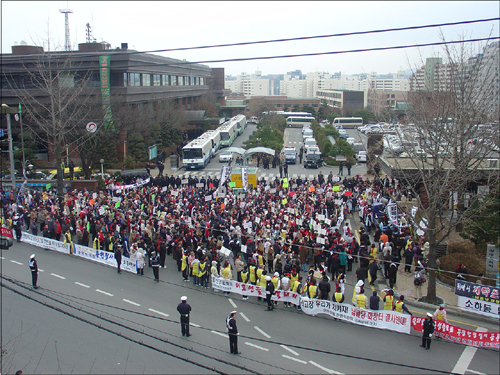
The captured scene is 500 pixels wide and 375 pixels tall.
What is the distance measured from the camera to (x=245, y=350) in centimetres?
1183

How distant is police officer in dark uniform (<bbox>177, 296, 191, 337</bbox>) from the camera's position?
40.2 feet

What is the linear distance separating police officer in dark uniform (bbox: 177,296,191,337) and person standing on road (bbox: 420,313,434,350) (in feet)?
21.0

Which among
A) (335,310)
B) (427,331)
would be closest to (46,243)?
(335,310)

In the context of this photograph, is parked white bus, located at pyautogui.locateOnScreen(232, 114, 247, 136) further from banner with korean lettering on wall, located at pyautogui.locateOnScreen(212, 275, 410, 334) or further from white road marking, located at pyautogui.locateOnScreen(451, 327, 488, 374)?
white road marking, located at pyautogui.locateOnScreen(451, 327, 488, 374)

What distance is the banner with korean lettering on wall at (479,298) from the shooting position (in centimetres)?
1299

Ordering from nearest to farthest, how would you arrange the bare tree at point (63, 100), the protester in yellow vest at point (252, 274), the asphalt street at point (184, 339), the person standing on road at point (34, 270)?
the asphalt street at point (184, 339) < the protester in yellow vest at point (252, 274) < the person standing on road at point (34, 270) < the bare tree at point (63, 100)

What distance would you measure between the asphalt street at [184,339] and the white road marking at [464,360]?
3 centimetres

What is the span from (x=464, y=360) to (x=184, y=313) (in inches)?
295

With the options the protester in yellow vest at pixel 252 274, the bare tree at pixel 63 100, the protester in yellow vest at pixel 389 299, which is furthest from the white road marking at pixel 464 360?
the bare tree at pixel 63 100

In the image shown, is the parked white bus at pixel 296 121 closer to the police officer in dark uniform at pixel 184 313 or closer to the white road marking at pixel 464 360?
the police officer in dark uniform at pixel 184 313

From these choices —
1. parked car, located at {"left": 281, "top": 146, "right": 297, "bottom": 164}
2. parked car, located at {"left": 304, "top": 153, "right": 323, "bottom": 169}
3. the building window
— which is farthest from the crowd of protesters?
the building window

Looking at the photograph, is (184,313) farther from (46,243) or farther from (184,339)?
(46,243)

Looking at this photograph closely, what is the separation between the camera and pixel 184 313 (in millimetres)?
12375

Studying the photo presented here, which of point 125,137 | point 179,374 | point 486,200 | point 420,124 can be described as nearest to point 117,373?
point 179,374
